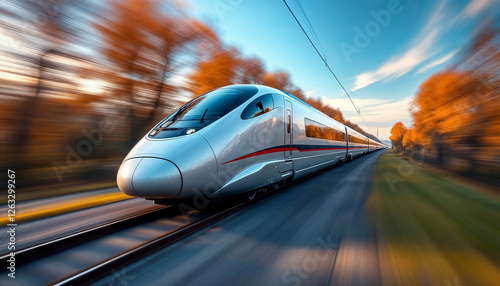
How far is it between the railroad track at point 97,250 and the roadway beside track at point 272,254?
107 mm

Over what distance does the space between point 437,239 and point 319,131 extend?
5.40m

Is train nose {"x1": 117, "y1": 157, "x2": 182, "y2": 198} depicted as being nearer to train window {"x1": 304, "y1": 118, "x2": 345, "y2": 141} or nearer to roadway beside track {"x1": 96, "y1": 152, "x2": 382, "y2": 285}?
roadway beside track {"x1": 96, "y1": 152, "x2": 382, "y2": 285}

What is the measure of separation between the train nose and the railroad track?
518 mm

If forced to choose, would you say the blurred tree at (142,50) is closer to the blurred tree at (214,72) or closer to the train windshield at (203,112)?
the blurred tree at (214,72)

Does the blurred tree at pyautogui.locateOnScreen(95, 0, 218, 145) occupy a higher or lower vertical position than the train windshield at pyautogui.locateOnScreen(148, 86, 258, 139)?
higher

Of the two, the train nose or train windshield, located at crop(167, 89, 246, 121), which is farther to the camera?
train windshield, located at crop(167, 89, 246, 121)

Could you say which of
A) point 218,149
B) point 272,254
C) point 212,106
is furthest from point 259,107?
point 272,254

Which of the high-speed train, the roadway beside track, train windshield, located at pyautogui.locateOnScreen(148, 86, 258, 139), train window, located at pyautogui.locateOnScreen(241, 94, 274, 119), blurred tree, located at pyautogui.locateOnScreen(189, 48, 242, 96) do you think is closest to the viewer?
the roadway beside track

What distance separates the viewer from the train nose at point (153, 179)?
112 inches

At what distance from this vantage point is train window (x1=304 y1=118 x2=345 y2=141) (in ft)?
22.3

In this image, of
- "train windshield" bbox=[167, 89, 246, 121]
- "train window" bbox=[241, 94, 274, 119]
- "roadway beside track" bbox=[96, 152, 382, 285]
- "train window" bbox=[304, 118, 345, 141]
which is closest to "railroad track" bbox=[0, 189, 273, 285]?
"roadway beside track" bbox=[96, 152, 382, 285]

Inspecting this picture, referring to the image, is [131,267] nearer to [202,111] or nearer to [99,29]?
[202,111]

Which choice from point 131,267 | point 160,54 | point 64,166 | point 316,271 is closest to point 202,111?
point 131,267

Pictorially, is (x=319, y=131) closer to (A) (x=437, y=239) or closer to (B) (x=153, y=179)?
(A) (x=437, y=239)
